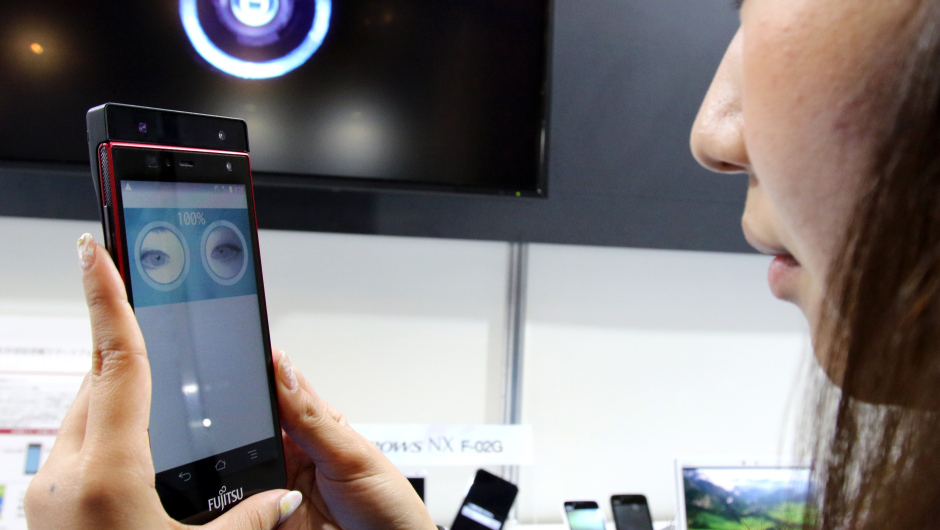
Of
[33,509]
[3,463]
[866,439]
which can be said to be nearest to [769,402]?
[866,439]

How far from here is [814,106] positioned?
0.93 feet

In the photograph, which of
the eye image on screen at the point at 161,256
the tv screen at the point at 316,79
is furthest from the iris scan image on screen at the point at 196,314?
the tv screen at the point at 316,79

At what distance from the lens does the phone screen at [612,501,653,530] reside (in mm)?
860

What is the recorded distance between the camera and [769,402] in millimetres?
1047

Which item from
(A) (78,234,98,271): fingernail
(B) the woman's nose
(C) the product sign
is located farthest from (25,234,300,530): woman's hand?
(C) the product sign

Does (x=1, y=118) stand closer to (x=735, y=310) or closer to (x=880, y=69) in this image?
(x=880, y=69)

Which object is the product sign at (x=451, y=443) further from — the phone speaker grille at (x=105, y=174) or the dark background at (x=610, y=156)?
the phone speaker grille at (x=105, y=174)

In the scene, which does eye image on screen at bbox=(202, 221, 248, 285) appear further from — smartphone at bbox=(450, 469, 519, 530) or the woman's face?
smartphone at bbox=(450, 469, 519, 530)

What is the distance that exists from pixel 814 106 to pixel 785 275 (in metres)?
0.15

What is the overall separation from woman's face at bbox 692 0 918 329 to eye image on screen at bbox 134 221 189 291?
419 millimetres

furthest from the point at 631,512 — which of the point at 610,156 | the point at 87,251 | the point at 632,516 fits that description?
the point at 87,251

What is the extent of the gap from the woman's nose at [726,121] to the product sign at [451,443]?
62cm

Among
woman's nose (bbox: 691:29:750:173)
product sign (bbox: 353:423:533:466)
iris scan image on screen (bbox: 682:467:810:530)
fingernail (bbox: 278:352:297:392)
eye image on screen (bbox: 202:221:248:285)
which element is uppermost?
woman's nose (bbox: 691:29:750:173)

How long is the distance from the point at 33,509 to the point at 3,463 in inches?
23.4
